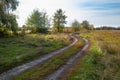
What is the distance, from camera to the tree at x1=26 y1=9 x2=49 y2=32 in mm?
87938

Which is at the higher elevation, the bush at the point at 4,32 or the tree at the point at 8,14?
the tree at the point at 8,14

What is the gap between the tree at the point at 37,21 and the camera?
289 ft

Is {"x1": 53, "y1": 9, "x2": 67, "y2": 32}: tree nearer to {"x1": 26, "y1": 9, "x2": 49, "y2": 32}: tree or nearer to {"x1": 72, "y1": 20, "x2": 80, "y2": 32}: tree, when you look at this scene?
{"x1": 26, "y1": 9, "x2": 49, "y2": 32}: tree

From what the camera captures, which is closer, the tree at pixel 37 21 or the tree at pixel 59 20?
the tree at pixel 37 21

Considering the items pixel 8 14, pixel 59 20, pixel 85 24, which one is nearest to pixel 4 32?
pixel 8 14

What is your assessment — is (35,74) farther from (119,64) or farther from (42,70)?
(119,64)

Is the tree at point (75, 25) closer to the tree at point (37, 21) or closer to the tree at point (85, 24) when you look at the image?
the tree at point (85, 24)

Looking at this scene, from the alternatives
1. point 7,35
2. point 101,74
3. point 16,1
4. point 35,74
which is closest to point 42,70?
point 35,74

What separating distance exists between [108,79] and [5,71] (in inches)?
320

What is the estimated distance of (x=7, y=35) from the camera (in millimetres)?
53406

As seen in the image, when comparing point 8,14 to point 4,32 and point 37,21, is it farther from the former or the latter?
point 37,21

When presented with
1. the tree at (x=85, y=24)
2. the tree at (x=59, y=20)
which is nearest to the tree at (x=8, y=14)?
the tree at (x=59, y=20)

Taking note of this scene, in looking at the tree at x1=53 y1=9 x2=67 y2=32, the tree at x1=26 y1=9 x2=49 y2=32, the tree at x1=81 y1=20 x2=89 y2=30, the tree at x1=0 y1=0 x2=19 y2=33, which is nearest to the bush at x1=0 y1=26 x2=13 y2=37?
the tree at x1=0 y1=0 x2=19 y2=33

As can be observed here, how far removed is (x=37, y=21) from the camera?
88688mm
